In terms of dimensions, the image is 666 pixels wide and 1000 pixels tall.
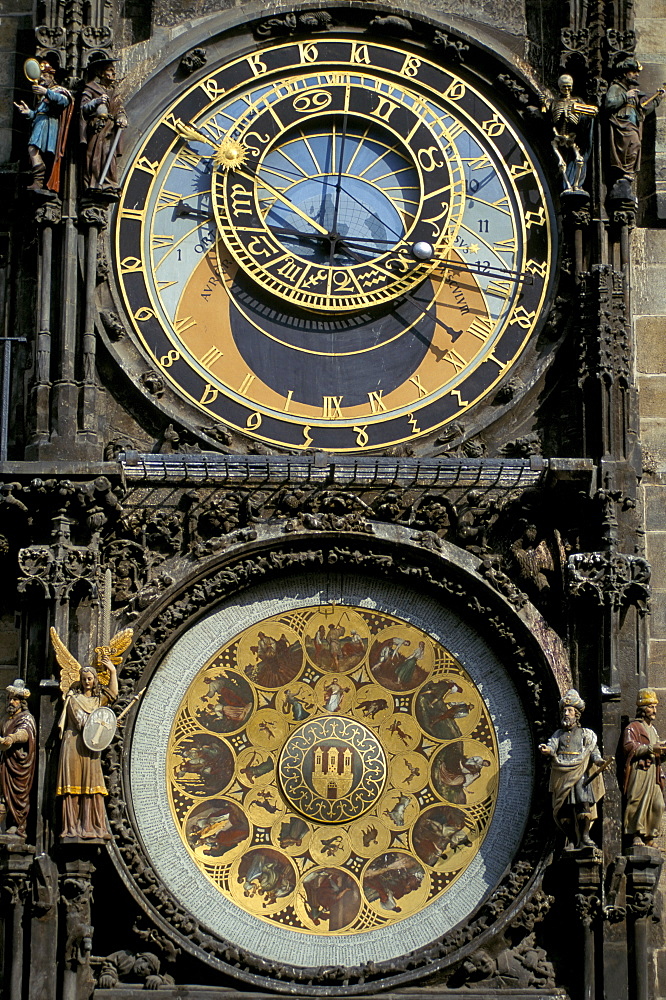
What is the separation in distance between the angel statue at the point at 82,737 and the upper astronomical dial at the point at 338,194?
304 cm

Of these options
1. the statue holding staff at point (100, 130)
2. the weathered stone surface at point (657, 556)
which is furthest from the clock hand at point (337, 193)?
the weathered stone surface at point (657, 556)

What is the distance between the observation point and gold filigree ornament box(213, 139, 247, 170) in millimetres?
17719

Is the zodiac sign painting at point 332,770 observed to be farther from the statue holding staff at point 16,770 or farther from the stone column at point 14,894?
the stone column at point 14,894

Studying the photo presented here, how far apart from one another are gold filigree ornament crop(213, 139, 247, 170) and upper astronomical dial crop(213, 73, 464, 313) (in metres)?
0.02

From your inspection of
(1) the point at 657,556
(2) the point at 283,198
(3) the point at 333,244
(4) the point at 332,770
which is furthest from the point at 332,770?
(2) the point at 283,198

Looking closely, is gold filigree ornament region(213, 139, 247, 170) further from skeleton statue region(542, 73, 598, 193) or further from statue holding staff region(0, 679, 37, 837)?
statue holding staff region(0, 679, 37, 837)

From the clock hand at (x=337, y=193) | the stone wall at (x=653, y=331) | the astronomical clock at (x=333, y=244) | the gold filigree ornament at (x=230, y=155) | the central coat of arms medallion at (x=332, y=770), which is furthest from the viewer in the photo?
the gold filigree ornament at (x=230, y=155)

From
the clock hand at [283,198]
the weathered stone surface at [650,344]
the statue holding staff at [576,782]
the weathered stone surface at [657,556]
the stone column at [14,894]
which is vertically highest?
the clock hand at [283,198]

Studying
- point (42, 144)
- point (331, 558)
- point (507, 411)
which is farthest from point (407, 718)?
point (42, 144)

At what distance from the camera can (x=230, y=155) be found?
58.2 feet

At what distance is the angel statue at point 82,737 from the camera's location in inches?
625

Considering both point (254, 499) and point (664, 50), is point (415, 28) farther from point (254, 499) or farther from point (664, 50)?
point (254, 499)

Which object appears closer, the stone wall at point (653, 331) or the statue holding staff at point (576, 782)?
the statue holding staff at point (576, 782)

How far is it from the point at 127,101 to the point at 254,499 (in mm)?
3195
